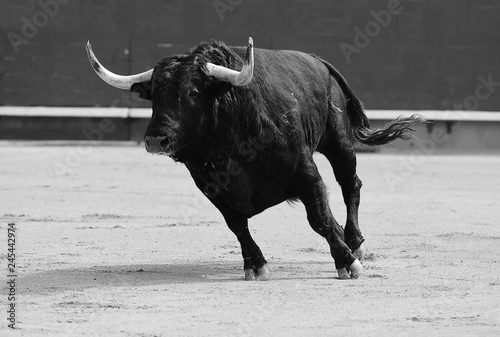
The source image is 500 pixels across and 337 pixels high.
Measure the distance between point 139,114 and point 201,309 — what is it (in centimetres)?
824

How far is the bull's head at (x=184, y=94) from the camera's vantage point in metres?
4.16

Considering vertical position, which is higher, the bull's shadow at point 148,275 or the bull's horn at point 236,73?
the bull's horn at point 236,73

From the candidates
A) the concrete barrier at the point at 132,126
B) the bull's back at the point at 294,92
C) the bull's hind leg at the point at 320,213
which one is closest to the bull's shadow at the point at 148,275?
the bull's hind leg at the point at 320,213

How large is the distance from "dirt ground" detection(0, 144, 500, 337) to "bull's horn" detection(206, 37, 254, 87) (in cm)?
83

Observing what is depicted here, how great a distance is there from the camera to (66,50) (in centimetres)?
1216

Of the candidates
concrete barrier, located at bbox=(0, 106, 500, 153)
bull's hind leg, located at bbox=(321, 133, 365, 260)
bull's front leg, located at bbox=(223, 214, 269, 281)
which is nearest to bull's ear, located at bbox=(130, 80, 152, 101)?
bull's front leg, located at bbox=(223, 214, 269, 281)

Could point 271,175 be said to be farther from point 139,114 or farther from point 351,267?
point 139,114

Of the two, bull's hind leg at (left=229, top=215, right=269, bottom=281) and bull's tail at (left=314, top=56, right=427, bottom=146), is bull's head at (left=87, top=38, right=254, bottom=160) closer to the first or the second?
bull's hind leg at (left=229, top=215, right=269, bottom=281)

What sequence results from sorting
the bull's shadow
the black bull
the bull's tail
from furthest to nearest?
the bull's tail → the bull's shadow → the black bull

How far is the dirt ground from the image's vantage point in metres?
3.70

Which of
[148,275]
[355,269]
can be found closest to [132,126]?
[148,275]

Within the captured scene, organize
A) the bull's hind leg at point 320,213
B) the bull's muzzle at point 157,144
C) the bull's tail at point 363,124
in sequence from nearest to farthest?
the bull's muzzle at point 157,144, the bull's hind leg at point 320,213, the bull's tail at point 363,124

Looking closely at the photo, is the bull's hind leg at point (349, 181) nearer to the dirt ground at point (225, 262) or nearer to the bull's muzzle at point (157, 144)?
the dirt ground at point (225, 262)

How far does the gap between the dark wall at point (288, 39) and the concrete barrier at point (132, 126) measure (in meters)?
0.11
